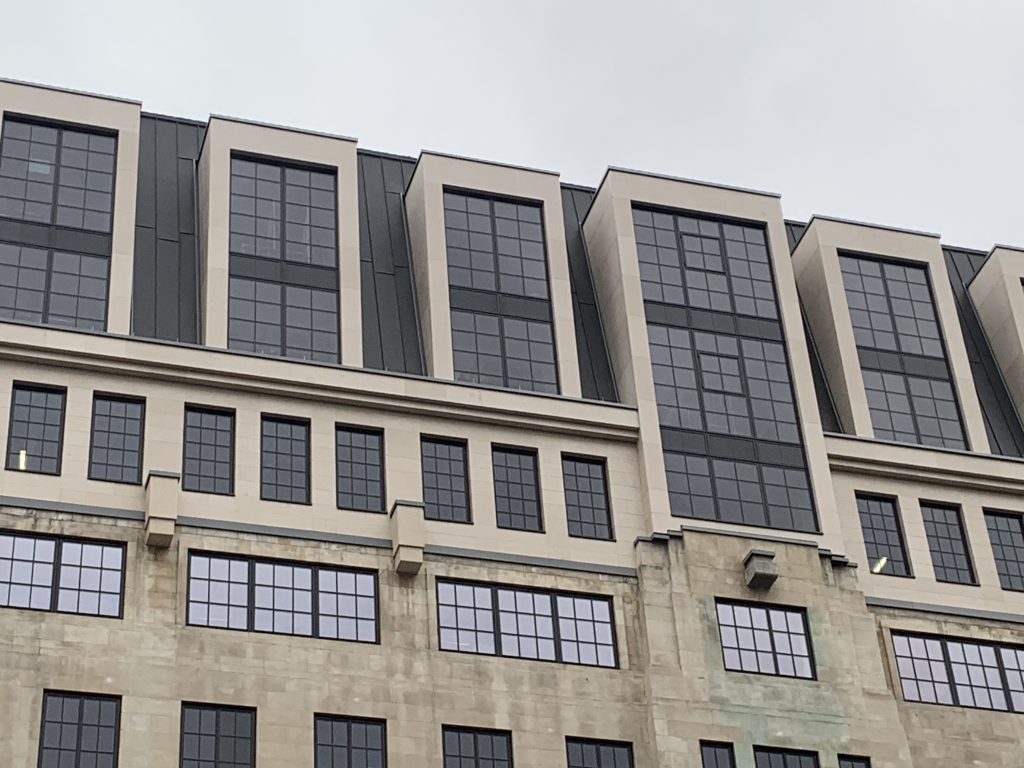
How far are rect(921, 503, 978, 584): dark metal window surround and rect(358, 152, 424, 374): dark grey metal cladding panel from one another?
17.4 metres

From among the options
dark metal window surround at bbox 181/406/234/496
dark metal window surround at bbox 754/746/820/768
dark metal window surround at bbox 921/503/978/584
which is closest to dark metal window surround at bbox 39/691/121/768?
dark metal window surround at bbox 181/406/234/496

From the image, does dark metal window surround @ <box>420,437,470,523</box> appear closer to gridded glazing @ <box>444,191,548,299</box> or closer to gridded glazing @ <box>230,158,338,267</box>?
gridded glazing @ <box>444,191,548,299</box>

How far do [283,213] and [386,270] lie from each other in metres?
4.00

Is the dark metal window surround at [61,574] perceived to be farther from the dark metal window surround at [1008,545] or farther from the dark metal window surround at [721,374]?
the dark metal window surround at [1008,545]

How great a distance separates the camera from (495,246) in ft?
191

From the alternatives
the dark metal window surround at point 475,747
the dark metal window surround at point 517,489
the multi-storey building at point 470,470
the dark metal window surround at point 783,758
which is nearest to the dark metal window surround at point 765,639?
the multi-storey building at point 470,470

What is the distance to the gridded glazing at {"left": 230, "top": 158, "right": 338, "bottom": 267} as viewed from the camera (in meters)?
55.8

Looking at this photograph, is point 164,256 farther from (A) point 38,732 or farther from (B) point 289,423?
(A) point 38,732

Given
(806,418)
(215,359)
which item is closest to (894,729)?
(806,418)

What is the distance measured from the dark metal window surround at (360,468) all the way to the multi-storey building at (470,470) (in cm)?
13

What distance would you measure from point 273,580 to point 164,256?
1212 centimetres

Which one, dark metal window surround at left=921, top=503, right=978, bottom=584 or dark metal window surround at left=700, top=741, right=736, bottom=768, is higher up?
dark metal window surround at left=921, top=503, right=978, bottom=584

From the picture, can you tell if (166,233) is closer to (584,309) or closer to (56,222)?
(56,222)

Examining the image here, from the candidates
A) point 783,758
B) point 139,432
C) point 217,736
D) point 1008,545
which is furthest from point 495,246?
point 217,736
